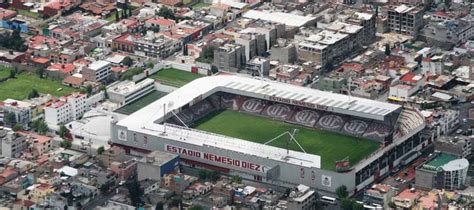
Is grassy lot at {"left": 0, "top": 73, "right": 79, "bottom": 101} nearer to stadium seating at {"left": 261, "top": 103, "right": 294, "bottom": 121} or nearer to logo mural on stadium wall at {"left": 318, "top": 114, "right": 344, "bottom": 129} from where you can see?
stadium seating at {"left": 261, "top": 103, "right": 294, "bottom": 121}

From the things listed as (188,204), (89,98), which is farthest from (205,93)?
(188,204)

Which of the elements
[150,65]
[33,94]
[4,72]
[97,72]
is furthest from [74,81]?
[4,72]

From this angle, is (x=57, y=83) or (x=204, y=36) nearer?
(x=57, y=83)

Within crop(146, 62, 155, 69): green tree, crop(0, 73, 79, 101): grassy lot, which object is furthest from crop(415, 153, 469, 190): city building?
crop(0, 73, 79, 101): grassy lot

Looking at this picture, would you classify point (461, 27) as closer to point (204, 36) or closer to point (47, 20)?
point (204, 36)

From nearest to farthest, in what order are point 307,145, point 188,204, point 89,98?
point 188,204, point 307,145, point 89,98
